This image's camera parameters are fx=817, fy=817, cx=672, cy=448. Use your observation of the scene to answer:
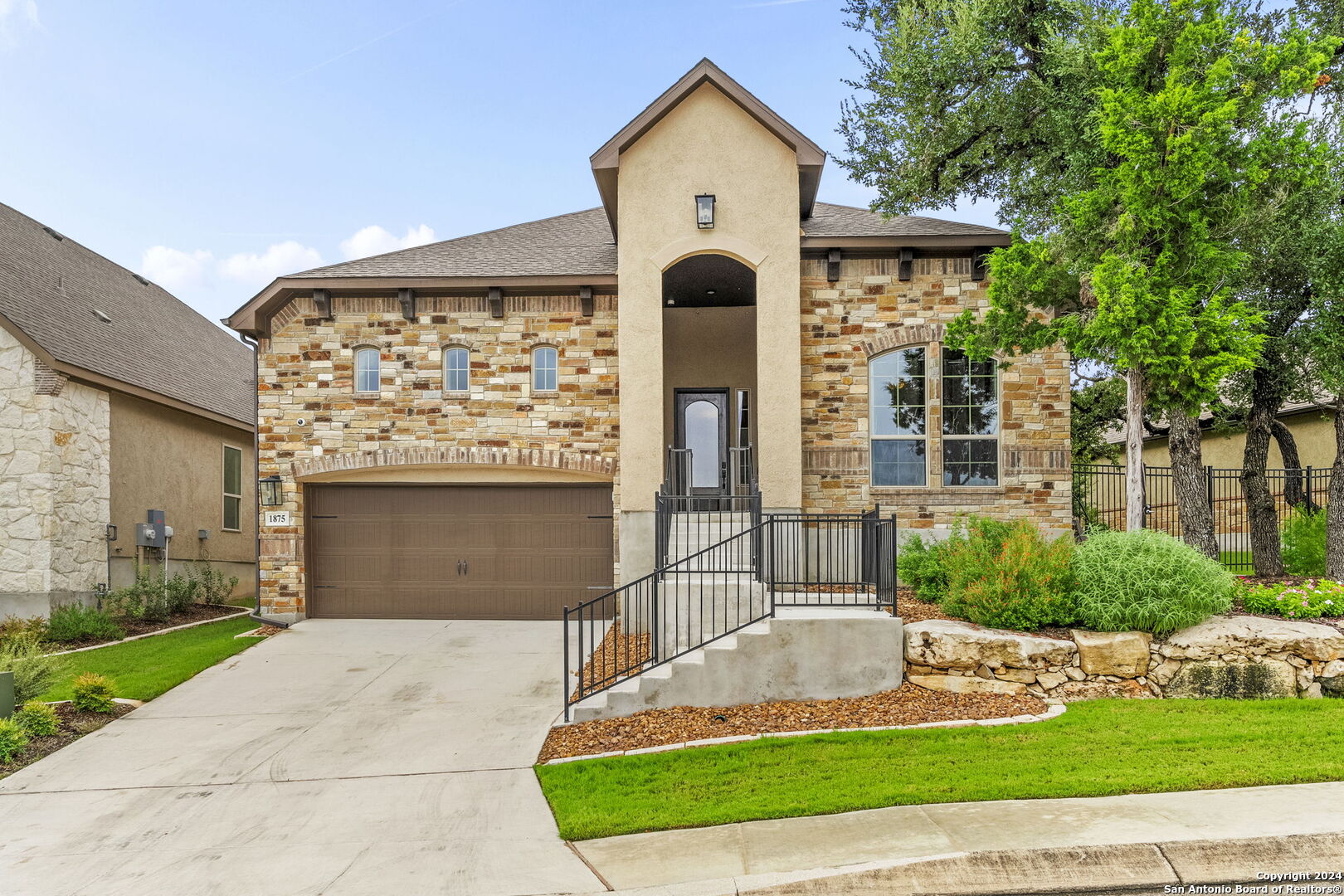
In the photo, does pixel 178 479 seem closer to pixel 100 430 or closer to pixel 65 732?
pixel 100 430

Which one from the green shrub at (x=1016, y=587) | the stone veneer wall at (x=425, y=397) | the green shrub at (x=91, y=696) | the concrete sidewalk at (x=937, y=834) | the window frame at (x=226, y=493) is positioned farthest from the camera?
the window frame at (x=226, y=493)

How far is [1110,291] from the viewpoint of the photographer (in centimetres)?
845

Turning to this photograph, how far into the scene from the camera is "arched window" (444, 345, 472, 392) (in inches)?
492

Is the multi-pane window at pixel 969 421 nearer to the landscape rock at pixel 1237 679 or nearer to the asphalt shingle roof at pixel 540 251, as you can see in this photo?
the asphalt shingle roof at pixel 540 251

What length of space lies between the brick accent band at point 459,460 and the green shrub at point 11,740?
18.5 feet

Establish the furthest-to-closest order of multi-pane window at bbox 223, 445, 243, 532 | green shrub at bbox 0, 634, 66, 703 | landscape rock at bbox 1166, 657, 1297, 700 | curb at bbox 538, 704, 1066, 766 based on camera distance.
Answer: multi-pane window at bbox 223, 445, 243, 532 → green shrub at bbox 0, 634, 66, 703 → landscape rock at bbox 1166, 657, 1297, 700 → curb at bbox 538, 704, 1066, 766

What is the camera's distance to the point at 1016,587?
7898mm

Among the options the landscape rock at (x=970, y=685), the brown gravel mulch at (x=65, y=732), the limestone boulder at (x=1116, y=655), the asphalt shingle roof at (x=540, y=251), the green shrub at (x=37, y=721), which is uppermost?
the asphalt shingle roof at (x=540, y=251)

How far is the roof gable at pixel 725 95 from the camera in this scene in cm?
1123

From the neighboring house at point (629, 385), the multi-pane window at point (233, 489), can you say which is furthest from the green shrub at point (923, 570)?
the multi-pane window at point (233, 489)

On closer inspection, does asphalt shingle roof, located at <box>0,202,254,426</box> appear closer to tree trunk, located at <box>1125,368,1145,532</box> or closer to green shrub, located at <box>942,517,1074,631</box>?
green shrub, located at <box>942,517,1074,631</box>

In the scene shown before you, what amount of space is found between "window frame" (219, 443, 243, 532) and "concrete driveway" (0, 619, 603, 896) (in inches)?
310

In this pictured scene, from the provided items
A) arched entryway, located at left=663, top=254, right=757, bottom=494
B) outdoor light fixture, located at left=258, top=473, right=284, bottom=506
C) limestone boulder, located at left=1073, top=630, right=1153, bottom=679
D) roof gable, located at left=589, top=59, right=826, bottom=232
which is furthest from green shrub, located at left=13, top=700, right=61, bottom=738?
limestone boulder, located at left=1073, top=630, right=1153, bottom=679

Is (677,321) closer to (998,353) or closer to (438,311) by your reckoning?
(438,311)
